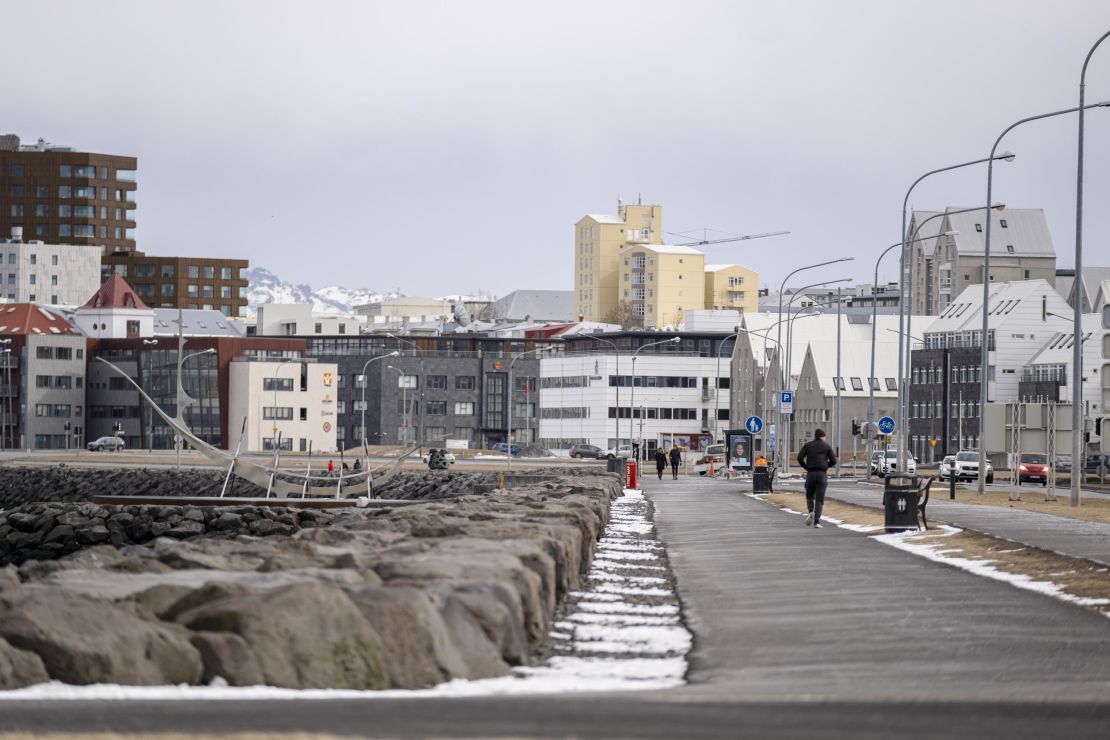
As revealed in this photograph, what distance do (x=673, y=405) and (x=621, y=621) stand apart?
160m

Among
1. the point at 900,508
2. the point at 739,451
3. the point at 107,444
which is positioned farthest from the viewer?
the point at 107,444

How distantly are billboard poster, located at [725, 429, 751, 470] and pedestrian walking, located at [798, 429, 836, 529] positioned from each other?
212 ft

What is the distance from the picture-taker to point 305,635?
400 inches

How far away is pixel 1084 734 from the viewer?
29.5 feet

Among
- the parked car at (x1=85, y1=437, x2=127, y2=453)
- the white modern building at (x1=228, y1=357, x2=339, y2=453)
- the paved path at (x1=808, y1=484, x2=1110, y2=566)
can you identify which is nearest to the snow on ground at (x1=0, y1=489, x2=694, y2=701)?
the paved path at (x1=808, y1=484, x2=1110, y2=566)

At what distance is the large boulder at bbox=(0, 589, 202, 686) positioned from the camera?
9844 mm

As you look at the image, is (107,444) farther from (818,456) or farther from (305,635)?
(305,635)

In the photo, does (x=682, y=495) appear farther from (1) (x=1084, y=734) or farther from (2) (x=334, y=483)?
(1) (x=1084, y=734)

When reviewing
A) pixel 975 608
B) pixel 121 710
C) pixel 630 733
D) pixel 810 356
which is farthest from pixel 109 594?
pixel 810 356

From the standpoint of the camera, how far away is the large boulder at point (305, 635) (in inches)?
396

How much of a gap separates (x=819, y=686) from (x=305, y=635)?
3.06 m

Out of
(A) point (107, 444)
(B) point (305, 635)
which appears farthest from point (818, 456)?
(A) point (107, 444)

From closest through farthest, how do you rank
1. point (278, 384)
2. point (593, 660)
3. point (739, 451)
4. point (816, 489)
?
point (593, 660) < point (816, 489) < point (739, 451) < point (278, 384)

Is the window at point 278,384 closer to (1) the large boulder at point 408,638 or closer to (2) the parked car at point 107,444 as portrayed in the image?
(2) the parked car at point 107,444
